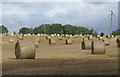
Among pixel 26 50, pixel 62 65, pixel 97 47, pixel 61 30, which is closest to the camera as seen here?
pixel 62 65

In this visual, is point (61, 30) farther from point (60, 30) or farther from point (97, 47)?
point (97, 47)

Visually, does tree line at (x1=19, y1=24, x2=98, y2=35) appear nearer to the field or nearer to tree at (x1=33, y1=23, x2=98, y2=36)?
tree at (x1=33, y1=23, x2=98, y2=36)

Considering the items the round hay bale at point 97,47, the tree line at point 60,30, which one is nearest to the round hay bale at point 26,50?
the round hay bale at point 97,47

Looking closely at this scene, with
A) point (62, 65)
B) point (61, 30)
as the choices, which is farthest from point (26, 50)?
point (61, 30)

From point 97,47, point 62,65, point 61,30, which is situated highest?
point 61,30

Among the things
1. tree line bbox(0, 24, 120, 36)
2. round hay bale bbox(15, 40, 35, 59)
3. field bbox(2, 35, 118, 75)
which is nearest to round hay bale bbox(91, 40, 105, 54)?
field bbox(2, 35, 118, 75)

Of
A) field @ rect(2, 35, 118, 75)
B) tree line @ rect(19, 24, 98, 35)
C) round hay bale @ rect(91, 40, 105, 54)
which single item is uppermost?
tree line @ rect(19, 24, 98, 35)

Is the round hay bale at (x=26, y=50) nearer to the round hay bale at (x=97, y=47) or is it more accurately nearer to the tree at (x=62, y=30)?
the round hay bale at (x=97, y=47)

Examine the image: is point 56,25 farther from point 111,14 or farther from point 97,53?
point 97,53

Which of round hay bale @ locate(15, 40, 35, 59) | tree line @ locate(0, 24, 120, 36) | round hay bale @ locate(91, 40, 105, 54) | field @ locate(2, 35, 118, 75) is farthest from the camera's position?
tree line @ locate(0, 24, 120, 36)

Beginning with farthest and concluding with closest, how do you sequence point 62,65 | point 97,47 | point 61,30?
point 61,30
point 97,47
point 62,65

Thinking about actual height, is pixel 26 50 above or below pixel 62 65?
above

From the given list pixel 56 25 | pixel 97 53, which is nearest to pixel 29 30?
pixel 56 25

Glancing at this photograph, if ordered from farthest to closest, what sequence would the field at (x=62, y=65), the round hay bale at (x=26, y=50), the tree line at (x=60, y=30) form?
1. the tree line at (x=60, y=30)
2. the round hay bale at (x=26, y=50)
3. the field at (x=62, y=65)
